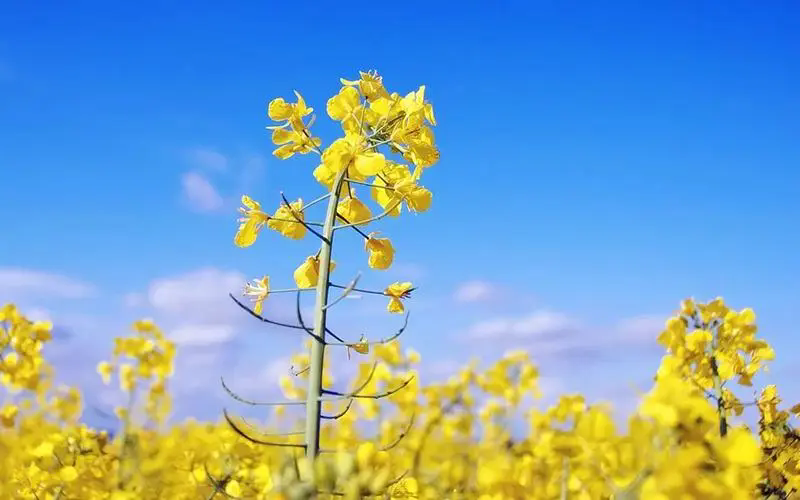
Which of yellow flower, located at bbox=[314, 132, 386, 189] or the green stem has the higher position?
yellow flower, located at bbox=[314, 132, 386, 189]

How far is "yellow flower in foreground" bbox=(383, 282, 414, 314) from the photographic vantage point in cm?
223

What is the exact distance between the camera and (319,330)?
1.91 metres

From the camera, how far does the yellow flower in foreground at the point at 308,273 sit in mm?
2207

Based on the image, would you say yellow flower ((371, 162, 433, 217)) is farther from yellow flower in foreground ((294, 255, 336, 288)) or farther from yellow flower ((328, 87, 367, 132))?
yellow flower in foreground ((294, 255, 336, 288))

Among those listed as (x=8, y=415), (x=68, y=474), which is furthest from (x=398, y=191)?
(x=8, y=415)

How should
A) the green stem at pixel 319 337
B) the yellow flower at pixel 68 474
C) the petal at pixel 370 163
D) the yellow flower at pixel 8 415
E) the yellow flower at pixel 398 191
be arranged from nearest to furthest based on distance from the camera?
the green stem at pixel 319 337, the petal at pixel 370 163, the yellow flower at pixel 398 191, the yellow flower at pixel 68 474, the yellow flower at pixel 8 415

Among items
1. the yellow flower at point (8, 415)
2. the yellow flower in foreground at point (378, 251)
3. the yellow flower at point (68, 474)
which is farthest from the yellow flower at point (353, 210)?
the yellow flower at point (8, 415)

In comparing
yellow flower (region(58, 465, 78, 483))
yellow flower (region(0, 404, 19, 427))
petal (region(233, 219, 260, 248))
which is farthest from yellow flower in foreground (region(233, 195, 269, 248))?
yellow flower (region(0, 404, 19, 427))

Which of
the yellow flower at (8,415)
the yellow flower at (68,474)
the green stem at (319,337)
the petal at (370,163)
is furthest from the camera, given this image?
the yellow flower at (8,415)

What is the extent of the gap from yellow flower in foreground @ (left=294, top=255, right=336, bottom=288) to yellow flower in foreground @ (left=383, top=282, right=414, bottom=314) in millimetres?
A: 224

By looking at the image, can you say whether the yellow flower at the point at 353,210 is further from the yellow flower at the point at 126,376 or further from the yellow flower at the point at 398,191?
the yellow flower at the point at 126,376

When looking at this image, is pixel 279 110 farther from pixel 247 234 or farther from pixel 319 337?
pixel 319 337

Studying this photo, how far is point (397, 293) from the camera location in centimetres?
224

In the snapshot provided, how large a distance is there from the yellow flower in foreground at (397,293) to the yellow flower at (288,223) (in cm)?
33
